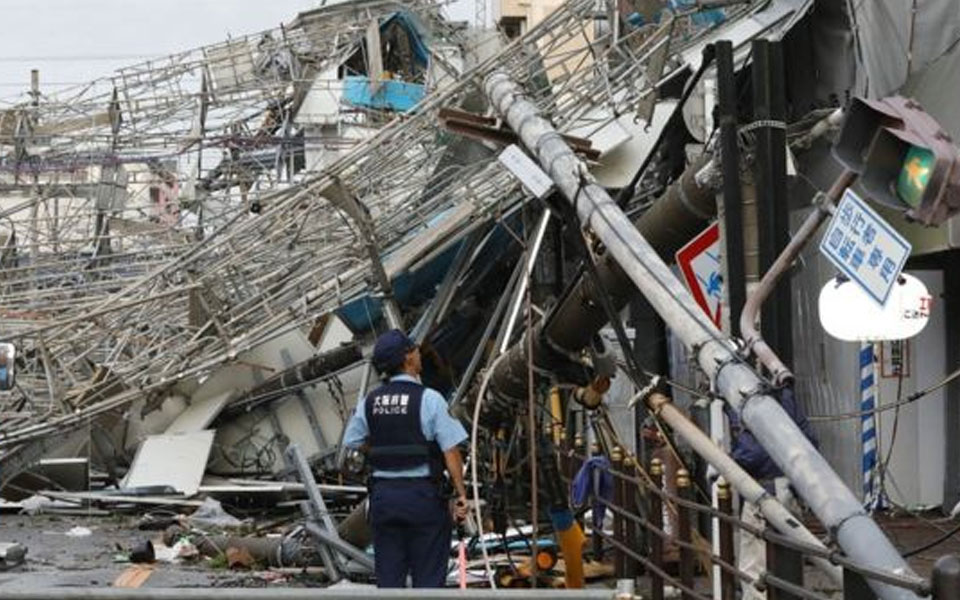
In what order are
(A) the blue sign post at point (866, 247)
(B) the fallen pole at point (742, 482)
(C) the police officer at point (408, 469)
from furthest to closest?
(C) the police officer at point (408, 469) < (B) the fallen pole at point (742, 482) < (A) the blue sign post at point (866, 247)

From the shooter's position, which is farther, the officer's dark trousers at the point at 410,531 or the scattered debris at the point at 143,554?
the scattered debris at the point at 143,554

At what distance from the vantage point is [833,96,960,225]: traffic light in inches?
193

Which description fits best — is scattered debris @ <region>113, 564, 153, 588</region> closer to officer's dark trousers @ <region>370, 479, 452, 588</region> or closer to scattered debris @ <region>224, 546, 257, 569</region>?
scattered debris @ <region>224, 546, 257, 569</region>

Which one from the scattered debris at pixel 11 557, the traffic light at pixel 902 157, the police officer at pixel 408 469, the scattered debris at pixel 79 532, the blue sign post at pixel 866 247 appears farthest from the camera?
the scattered debris at pixel 79 532

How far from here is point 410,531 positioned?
8297mm

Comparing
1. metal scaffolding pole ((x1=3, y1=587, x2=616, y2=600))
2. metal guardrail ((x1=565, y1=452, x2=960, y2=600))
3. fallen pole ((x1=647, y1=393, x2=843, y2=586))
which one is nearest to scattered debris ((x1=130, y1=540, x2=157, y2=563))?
metal guardrail ((x1=565, y1=452, x2=960, y2=600))

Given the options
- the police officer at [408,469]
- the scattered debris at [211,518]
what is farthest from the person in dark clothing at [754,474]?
the scattered debris at [211,518]

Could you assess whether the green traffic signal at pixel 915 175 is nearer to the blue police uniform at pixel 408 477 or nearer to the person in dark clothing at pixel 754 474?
the person in dark clothing at pixel 754 474

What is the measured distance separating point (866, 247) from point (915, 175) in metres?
0.33

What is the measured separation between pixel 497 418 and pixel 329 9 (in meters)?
19.1

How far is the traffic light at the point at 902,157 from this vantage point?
4.91 metres

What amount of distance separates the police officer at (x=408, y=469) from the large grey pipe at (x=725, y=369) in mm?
1356

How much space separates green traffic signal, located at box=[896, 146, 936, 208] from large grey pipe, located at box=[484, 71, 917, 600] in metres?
1.02

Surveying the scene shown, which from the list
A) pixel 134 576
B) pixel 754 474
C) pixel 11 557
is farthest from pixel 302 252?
pixel 754 474
